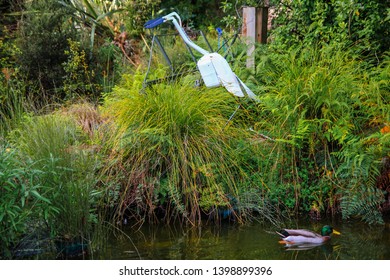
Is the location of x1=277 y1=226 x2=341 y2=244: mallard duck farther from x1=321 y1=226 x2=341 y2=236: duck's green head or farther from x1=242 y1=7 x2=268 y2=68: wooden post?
x1=242 y1=7 x2=268 y2=68: wooden post

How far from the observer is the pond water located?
4.93 m

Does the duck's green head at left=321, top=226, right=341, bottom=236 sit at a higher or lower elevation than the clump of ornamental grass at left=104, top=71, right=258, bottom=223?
lower

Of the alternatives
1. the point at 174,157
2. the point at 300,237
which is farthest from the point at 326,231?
the point at 174,157

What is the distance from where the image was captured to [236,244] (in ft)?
17.0

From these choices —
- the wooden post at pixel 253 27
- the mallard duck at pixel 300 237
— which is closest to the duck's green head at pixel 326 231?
the mallard duck at pixel 300 237

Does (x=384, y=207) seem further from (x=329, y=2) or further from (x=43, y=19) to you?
(x=43, y=19)

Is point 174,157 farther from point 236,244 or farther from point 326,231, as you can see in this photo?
point 326,231

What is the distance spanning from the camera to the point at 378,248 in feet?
16.6

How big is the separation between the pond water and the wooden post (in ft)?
8.23

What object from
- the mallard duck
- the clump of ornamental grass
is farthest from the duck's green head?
the clump of ornamental grass

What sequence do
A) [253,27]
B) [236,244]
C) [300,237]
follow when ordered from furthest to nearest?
[253,27], [236,244], [300,237]

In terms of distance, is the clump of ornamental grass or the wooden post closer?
the clump of ornamental grass

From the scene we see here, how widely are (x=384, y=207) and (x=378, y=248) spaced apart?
84 centimetres

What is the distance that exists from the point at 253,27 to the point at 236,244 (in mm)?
3255
